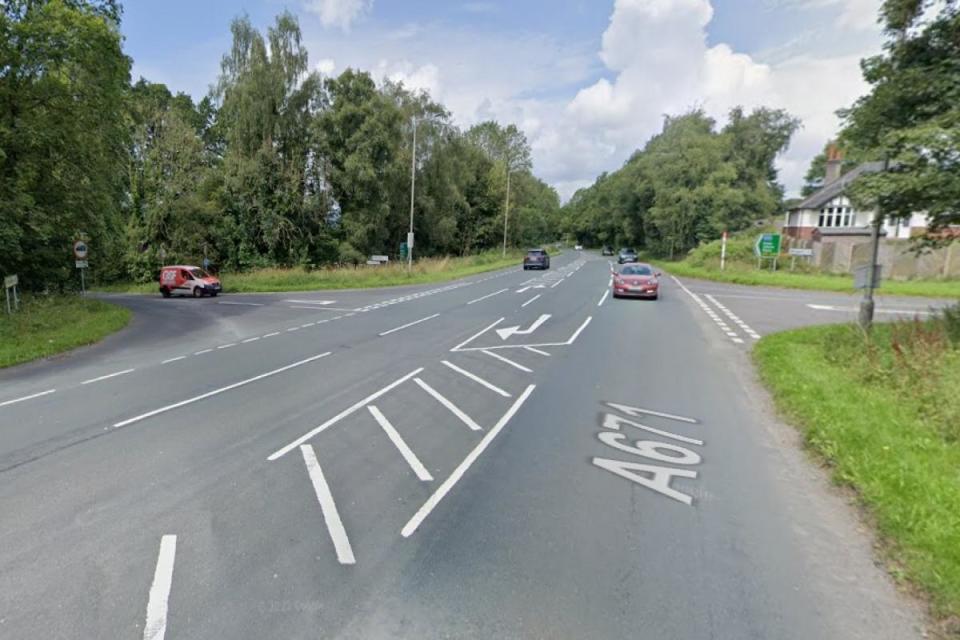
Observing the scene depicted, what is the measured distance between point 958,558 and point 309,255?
134 ft

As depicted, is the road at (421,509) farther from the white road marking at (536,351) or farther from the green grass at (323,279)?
the green grass at (323,279)

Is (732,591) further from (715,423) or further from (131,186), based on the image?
(131,186)

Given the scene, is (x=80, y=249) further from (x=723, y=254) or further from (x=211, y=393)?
(x=723, y=254)

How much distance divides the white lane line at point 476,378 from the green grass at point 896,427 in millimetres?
4091

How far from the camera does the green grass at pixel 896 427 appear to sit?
3.81m

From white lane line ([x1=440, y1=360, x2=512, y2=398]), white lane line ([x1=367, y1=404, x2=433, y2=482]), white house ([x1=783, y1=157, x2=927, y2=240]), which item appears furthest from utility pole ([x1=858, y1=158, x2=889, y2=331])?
white house ([x1=783, y1=157, x2=927, y2=240])

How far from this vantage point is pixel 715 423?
6969mm

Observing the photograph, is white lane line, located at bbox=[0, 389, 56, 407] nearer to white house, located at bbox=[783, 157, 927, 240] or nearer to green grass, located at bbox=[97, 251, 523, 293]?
green grass, located at bbox=[97, 251, 523, 293]

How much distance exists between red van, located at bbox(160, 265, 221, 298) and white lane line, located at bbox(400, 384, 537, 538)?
24.5 m

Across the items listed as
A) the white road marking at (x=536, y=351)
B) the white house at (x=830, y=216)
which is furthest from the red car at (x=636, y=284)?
the white house at (x=830, y=216)

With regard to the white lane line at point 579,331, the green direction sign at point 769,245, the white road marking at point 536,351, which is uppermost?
the green direction sign at point 769,245

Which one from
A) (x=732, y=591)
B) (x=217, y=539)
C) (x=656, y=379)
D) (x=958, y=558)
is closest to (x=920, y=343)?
(x=656, y=379)

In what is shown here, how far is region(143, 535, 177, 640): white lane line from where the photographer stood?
308cm

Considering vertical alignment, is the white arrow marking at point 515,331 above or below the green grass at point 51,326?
above
